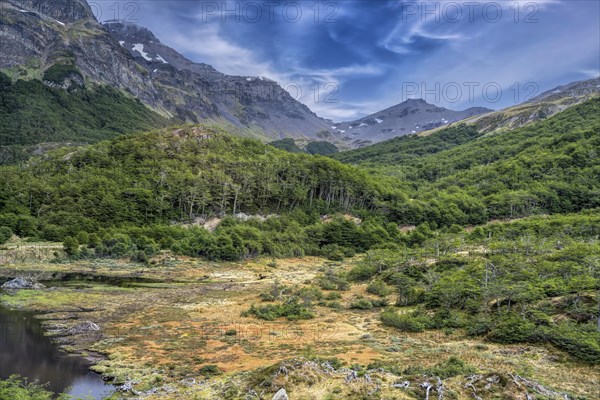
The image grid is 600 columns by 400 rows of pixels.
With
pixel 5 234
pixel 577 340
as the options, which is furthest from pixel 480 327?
pixel 5 234

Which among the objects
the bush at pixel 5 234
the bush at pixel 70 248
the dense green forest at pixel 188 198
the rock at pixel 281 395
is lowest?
the rock at pixel 281 395

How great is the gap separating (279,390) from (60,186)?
85795 millimetres

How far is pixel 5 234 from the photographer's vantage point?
63938 mm

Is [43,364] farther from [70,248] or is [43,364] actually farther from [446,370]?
[70,248]

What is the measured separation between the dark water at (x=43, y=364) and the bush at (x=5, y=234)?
137ft

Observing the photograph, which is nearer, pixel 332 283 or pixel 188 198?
pixel 332 283

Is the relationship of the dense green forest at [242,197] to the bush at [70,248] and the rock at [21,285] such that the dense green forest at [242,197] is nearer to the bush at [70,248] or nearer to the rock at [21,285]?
the bush at [70,248]

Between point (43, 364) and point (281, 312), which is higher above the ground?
point (281, 312)

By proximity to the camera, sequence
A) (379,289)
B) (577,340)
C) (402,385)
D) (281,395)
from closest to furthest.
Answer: (281,395) < (402,385) < (577,340) < (379,289)

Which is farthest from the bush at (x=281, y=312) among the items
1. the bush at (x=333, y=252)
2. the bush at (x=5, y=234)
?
the bush at (x=5, y=234)

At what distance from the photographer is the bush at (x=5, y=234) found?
6262 cm

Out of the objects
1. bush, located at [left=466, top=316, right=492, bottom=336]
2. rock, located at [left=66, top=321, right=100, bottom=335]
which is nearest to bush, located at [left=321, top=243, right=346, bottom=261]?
bush, located at [left=466, top=316, right=492, bottom=336]

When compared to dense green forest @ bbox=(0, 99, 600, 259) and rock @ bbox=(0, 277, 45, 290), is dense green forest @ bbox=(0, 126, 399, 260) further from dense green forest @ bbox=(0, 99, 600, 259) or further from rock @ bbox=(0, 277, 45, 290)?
rock @ bbox=(0, 277, 45, 290)

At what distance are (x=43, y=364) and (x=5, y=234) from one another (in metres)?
53.1
